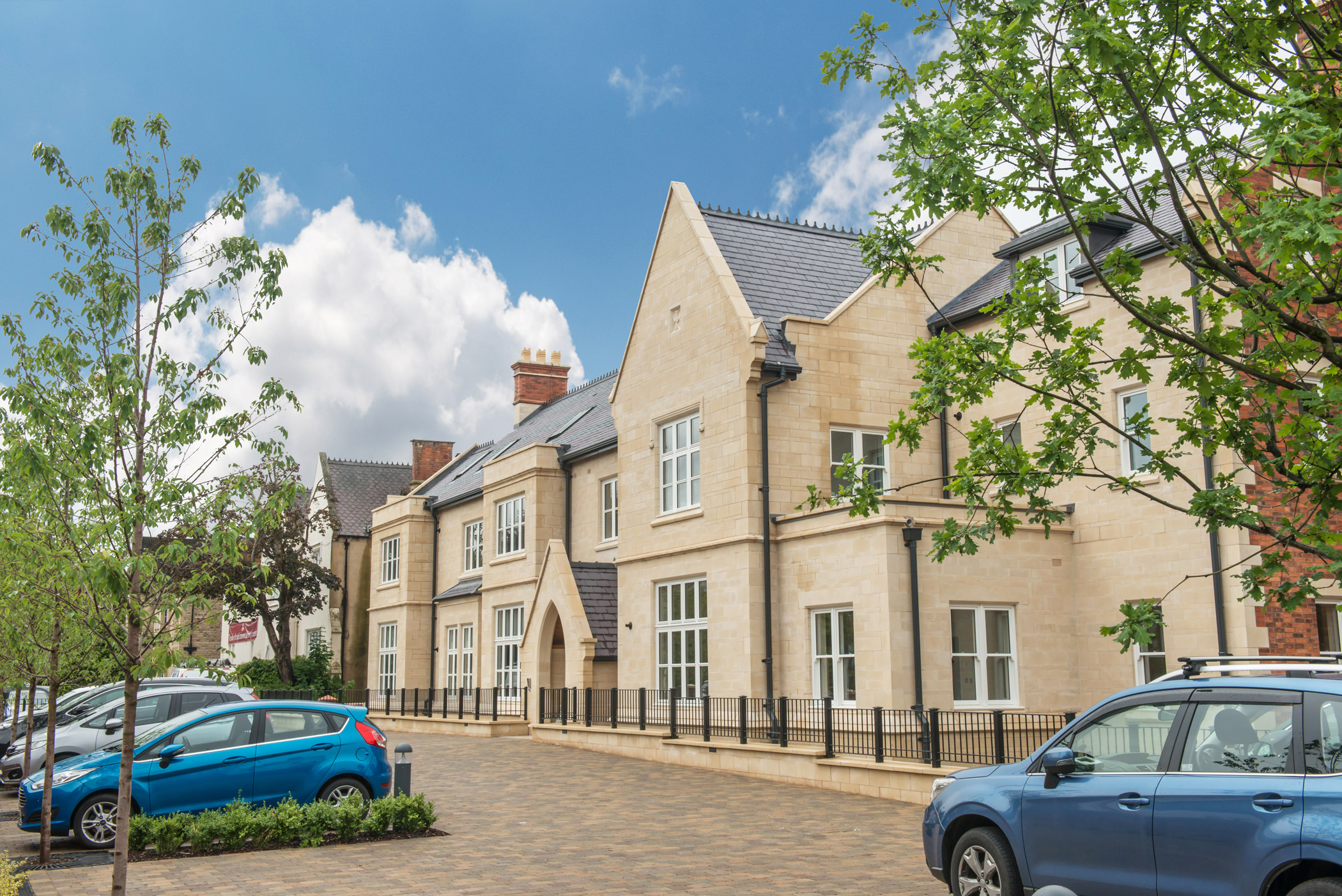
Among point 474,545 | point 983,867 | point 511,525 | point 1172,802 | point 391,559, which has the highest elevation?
point 511,525

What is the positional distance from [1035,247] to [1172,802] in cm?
1682

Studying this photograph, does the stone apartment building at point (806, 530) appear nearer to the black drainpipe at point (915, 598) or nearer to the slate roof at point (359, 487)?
the black drainpipe at point (915, 598)

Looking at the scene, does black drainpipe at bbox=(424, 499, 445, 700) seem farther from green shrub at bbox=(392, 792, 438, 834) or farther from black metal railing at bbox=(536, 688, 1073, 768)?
green shrub at bbox=(392, 792, 438, 834)

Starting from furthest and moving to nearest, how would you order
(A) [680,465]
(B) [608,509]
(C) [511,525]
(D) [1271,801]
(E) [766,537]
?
(C) [511,525] < (B) [608,509] < (A) [680,465] < (E) [766,537] < (D) [1271,801]

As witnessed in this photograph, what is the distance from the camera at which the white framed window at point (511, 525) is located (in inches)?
1226

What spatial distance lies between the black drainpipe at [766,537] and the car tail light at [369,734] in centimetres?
822

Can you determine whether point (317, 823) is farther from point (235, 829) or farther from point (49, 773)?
point (49, 773)

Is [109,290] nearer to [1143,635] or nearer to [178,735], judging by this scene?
[178,735]

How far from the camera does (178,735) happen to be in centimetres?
1318

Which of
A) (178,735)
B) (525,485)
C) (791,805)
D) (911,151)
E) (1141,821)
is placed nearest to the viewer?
(1141,821)

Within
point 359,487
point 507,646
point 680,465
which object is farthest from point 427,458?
point 680,465

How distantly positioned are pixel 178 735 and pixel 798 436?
1268 cm

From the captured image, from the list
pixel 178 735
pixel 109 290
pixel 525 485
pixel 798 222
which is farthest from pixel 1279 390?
pixel 525 485

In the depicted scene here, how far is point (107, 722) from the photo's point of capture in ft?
59.1
